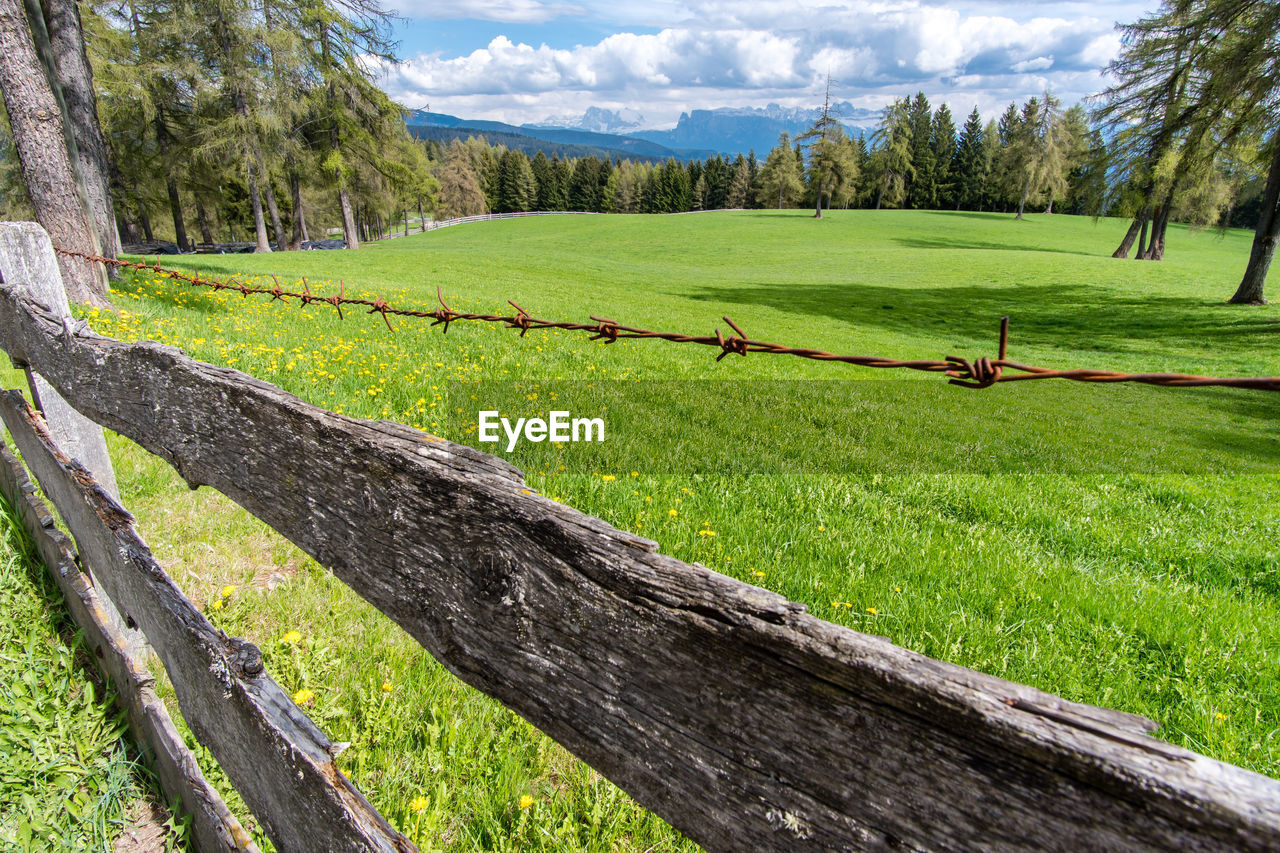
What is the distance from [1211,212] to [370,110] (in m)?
56.3

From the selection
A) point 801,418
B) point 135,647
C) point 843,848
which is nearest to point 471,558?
point 843,848

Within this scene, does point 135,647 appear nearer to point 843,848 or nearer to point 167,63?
point 843,848

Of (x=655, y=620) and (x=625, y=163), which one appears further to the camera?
(x=625, y=163)

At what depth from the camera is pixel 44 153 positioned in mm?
9031

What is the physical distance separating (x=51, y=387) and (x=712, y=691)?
3771 millimetres

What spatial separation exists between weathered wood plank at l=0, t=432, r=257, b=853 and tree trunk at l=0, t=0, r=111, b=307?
733 centimetres

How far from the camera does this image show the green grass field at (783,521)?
9.35 feet

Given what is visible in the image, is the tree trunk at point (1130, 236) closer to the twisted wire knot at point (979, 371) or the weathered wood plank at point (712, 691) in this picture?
the twisted wire knot at point (979, 371)

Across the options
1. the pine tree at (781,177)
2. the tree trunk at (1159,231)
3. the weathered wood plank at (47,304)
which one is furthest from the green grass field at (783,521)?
the pine tree at (781,177)

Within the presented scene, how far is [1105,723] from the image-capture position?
698 mm

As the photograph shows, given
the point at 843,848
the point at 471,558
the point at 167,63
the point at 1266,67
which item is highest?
the point at 167,63

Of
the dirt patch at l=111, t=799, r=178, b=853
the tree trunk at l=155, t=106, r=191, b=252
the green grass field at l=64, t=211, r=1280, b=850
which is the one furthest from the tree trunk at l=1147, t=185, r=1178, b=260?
the tree trunk at l=155, t=106, r=191, b=252

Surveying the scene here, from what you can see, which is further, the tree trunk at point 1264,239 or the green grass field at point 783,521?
the tree trunk at point 1264,239

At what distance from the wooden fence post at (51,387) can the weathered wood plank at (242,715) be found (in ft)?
2.91
